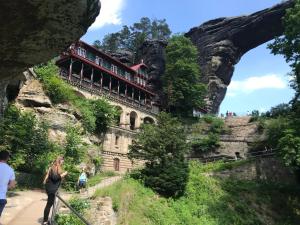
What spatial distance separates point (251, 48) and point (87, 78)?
32.7 metres

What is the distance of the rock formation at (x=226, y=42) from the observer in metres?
69.3

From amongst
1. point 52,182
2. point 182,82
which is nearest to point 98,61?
point 182,82

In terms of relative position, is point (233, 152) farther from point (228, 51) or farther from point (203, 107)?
point (228, 51)

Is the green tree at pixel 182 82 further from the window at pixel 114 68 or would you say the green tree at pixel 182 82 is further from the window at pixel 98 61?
the window at pixel 98 61

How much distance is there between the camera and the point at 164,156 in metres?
30.2

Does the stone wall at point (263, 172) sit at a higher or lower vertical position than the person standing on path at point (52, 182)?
higher

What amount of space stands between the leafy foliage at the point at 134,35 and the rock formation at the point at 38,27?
279ft

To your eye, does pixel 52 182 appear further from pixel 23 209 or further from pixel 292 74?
pixel 292 74

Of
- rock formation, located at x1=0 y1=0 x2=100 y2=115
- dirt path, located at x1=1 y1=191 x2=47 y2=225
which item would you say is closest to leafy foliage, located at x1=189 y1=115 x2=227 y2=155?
dirt path, located at x1=1 y1=191 x2=47 y2=225

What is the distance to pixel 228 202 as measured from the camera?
3156 centimetres

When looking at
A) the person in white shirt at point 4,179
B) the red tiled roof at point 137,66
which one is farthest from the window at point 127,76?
the person in white shirt at point 4,179

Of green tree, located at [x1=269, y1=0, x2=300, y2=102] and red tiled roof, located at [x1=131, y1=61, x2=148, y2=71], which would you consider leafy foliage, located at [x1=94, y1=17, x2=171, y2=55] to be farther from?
green tree, located at [x1=269, y1=0, x2=300, y2=102]

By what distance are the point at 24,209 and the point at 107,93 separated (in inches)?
1497

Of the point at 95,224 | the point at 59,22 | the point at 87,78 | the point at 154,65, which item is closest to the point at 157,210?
the point at 95,224
